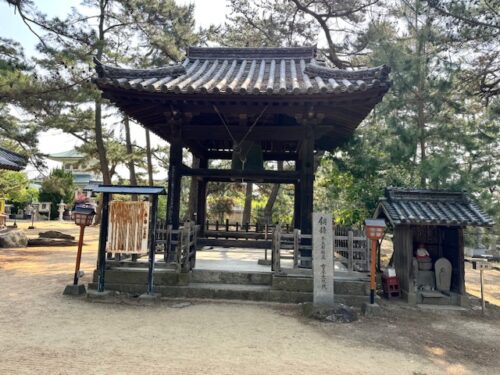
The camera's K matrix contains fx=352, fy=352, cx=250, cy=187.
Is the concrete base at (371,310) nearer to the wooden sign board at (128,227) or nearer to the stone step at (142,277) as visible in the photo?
the stone step at (142,277)

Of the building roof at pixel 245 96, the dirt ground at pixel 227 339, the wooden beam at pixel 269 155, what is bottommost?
the dirt ground at pixel 227 339

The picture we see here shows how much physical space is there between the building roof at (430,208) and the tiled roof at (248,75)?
267 cm

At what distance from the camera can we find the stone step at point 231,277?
24.8 ft

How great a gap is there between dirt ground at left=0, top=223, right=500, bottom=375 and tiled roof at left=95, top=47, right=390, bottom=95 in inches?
165

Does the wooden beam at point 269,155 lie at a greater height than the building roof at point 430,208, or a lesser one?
greater

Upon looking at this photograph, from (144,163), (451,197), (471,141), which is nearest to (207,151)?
(451,197)

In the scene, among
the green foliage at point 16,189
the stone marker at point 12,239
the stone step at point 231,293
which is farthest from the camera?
the green foliage at point 16,189

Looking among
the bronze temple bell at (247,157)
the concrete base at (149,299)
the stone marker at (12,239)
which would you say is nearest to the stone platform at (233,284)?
the concrete base at (149,299)

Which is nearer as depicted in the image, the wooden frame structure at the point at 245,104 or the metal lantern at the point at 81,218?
the wooden frame structure at the point at 245,104

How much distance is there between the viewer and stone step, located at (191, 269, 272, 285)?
7.55 m

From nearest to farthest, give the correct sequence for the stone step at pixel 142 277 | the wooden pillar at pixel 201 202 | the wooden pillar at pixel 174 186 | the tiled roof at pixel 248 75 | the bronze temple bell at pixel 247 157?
the tiled roof at pixel 248 75 → the stone step at pixel 142 277 → the wooden pillar at pixel 174 186 → the bronze temple bell at pixel 247 157 → the wooden pillar at pixel 201 202

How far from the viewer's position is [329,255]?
6.73 m

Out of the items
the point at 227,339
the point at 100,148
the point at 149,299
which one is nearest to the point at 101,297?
the point at 149,299

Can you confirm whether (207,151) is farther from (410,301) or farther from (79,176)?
(79,176)
